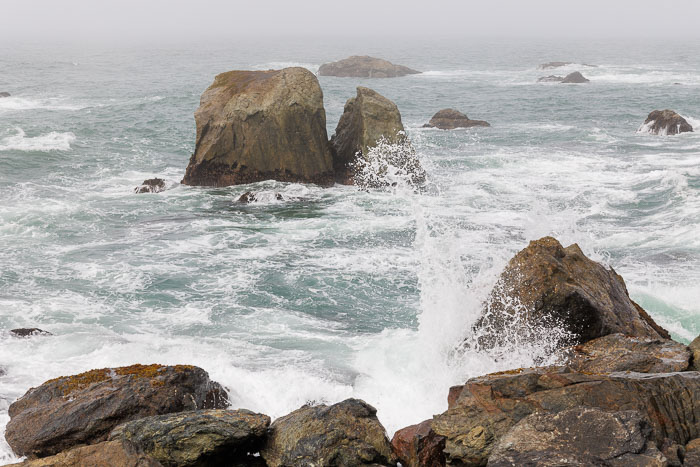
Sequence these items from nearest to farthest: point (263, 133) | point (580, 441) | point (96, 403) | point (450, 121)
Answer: point (580, 441), point (96, 403), point (263, 133), point (450, 121)

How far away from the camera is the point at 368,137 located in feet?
82.7

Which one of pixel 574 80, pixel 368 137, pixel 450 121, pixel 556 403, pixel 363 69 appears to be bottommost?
pixel 556 403

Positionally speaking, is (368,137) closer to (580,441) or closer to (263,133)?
(263,133)

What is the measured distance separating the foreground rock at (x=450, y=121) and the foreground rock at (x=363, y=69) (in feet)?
118

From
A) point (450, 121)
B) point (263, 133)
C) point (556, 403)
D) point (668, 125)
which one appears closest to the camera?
point (556, 403)

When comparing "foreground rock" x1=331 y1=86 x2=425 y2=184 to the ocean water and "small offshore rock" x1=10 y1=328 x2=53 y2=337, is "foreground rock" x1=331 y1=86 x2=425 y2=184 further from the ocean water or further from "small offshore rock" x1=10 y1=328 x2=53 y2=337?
"small offshore rock" x1=10 y1=328 x2=53 y2=337

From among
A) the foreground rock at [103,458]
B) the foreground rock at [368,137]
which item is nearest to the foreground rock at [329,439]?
the foreground rock at [103,458]

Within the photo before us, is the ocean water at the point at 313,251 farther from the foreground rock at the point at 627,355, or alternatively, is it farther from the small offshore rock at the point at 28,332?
the foreground rock at the point at 627,355

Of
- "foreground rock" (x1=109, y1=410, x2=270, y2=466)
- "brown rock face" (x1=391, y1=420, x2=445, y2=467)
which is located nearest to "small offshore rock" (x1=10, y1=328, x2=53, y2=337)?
"foreground rock" (x1=109, y1=410, x2=270, y2=466)

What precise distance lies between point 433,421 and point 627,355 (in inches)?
116

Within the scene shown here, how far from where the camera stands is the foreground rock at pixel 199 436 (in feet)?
24.4

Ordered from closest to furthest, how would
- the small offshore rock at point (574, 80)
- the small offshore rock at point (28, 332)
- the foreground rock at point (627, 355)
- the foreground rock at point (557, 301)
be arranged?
the foreground rock at point (627, 355)
the foreground rock at point (557, 301)
the small offshore rock at point (28, 332)
the small offshore rock at point (574, 80)

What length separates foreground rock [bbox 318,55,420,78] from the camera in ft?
250

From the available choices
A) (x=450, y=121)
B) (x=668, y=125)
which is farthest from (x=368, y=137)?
(x=668, y=125)
